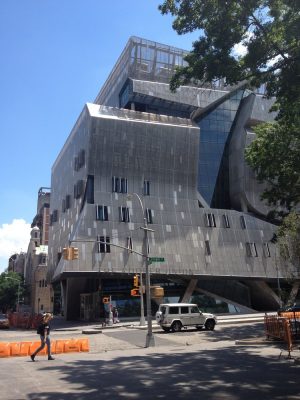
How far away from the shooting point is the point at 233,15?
1512 cm

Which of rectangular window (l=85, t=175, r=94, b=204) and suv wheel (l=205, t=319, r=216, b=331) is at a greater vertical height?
rectangular window (l=85, t=175, r=94, b=204)

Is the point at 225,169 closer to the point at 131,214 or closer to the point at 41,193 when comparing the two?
the point at 131,214

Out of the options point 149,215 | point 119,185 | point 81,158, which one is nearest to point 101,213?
point 119,185

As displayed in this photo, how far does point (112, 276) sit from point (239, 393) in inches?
1719

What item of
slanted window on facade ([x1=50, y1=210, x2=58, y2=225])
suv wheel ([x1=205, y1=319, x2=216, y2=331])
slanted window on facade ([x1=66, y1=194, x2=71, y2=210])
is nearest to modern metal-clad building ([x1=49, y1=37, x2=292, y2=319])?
slanted window on facade ([x1=66, y1=194, x2=71, y2=210])

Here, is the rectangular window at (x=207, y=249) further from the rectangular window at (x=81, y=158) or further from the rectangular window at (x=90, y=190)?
the rectangular window at (x=81, y=158)

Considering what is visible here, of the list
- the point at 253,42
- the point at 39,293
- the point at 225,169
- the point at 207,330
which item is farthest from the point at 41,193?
the point at 253,42

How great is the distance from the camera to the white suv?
32.2m

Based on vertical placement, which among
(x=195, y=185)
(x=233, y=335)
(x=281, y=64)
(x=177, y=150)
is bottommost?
(x=233, y=335)

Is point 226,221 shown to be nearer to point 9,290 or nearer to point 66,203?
point 66,203

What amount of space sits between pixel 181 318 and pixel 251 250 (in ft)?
106

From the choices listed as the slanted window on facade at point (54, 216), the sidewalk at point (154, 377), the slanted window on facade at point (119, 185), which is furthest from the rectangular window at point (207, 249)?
the sidewalk at point (154, 377)

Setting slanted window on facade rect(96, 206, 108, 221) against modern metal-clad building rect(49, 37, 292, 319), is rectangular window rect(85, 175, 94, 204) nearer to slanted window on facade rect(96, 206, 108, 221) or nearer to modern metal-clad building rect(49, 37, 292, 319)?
modern metal-clad building rect(49, 37, 292, 319)

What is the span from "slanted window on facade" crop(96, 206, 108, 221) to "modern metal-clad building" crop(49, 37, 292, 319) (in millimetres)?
136
